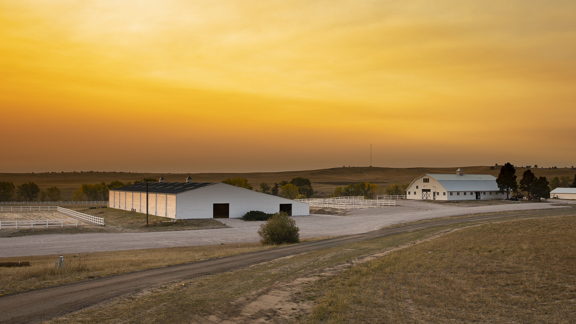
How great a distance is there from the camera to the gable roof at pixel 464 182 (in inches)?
3538

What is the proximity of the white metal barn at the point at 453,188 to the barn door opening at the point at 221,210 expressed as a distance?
45945 mm

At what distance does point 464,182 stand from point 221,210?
5563 centimetres

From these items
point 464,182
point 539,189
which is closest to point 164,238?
point 464,182

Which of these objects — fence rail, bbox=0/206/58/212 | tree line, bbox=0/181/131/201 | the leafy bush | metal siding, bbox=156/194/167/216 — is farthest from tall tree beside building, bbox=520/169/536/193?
tree line, bbox=0/181/131/201

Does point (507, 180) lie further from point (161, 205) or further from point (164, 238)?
point (164, 238)

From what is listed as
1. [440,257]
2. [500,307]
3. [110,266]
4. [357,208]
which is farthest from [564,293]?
[357,208]

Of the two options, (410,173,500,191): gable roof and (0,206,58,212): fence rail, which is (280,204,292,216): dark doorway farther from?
(0,206,58,212): fence rail

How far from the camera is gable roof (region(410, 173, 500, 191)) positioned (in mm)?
89875

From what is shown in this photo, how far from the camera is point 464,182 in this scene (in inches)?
3691

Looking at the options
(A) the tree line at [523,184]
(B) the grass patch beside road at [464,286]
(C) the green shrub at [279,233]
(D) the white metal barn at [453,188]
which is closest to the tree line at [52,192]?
(D) the white metal barn at [453,188]

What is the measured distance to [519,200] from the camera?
90.4 metres

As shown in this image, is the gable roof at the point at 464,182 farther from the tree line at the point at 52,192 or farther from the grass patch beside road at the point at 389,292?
the tree line at the point at 52,192

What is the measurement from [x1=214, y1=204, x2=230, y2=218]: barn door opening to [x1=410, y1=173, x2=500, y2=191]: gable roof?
4612cm

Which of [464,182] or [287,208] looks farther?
[464,182]
